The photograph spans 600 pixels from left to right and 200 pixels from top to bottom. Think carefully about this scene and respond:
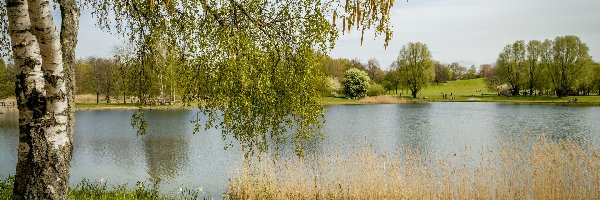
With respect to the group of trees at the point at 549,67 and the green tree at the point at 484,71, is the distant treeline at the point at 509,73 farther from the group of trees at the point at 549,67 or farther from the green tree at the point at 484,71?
the green tree at the point at 484,71

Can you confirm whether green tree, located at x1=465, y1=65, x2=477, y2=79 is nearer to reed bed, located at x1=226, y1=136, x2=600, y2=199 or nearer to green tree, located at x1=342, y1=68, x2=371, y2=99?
green tree, located at x1=342, y1=68, x2=371, y2=99

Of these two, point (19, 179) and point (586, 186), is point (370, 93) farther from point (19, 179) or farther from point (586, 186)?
point (19, 179)

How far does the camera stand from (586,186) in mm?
13242

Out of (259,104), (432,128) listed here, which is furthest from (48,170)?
(432,128)

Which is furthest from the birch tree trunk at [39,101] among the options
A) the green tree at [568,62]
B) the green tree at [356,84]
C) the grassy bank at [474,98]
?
the green tree at [568,62]

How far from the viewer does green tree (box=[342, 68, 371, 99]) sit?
91.3m

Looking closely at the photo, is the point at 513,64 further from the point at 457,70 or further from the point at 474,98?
the point at 457,70

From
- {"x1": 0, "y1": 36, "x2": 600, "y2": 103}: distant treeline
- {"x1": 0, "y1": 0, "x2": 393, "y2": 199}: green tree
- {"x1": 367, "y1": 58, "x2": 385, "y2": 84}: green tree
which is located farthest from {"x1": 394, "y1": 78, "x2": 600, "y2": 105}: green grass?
{"x1": 0, "y1": 0, "x2": 393, "y2": 199}: green tree

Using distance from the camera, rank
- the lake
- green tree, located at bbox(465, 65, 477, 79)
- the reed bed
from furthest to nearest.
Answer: green tree, located at bbox(465, 65, 477, 79) → the lake → the reed bed

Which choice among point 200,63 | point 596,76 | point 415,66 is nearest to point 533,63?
point 596,76

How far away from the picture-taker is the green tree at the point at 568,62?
76812 mm

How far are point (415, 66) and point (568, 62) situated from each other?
27.1 m

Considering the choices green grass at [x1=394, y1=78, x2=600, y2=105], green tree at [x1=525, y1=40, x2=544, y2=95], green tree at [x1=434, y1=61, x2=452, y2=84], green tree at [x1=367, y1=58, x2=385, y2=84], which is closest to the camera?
green grass at [x1=394, y1=78, x2=600, y2=105]

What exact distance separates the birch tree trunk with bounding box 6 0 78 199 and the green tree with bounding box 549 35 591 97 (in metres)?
86.9
